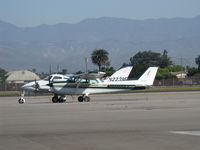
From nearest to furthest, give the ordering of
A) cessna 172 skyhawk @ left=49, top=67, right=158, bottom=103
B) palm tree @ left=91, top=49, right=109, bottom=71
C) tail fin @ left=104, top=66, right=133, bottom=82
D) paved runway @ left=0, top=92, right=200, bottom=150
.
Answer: paved runway @ left=0, top=92, right=200, bottom=150, cessna 172 skyhawk @ left=49, top=67, right=158, bottom=103, tail fin @ left=104, top=66, right=133, bottom=82, palm tree @ left=91, top=49, right=109, bottom=71

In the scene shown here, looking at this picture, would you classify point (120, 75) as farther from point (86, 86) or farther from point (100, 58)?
point (100, 58)

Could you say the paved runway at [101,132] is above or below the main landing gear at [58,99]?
below

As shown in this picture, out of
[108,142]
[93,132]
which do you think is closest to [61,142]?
[108,142]

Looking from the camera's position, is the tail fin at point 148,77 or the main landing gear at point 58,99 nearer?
the main landing gear at point 58,99

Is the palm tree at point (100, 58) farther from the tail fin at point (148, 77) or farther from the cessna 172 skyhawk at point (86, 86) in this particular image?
the cessna 172 skyhawk at point (86, 86)

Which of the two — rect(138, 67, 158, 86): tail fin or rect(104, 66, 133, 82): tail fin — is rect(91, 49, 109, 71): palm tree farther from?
rect(138, 67, 158, 86): tail fin

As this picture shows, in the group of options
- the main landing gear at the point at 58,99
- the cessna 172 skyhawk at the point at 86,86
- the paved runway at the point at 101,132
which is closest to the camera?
the paved runway at the point at 101,132

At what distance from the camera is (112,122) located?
21266mm

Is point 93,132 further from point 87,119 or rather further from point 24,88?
point 24,88

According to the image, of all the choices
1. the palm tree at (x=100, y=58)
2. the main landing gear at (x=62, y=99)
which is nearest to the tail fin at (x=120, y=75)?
the main landing gear at (x=62, y=99)

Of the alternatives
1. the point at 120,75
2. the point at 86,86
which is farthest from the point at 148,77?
the point at 86,86

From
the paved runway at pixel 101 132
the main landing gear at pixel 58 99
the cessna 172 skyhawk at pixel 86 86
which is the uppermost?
the cessna 172 skyhawk at pixel 86 86

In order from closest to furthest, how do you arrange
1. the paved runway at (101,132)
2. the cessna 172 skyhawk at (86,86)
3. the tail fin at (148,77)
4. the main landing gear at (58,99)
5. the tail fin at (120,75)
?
the paved runway at (101,132)
the main landing gear at (58,99)
the cessna 172 skyhawk at (86,86)
the tail fin at (120,75)
the tail fin at (148,77)

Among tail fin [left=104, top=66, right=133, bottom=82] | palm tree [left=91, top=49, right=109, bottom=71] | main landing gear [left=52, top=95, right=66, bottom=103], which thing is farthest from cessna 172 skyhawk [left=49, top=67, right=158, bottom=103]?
palm tree [left=91, top=49, right=109, bottom=71]
